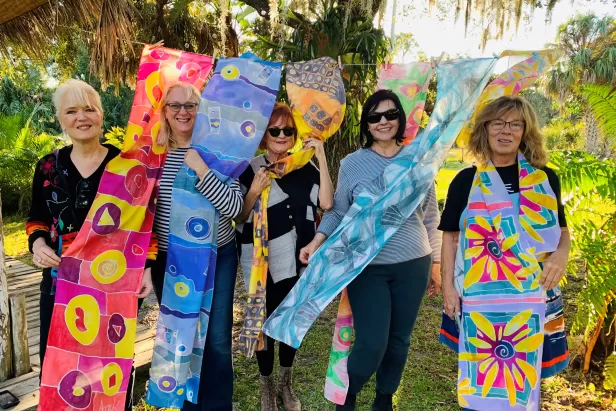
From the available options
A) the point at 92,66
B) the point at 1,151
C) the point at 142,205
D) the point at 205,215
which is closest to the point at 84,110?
the point at 142,205

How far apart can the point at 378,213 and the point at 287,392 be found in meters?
1.41

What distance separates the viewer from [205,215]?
2348mm

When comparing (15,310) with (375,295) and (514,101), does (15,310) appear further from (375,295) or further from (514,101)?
(514,101)

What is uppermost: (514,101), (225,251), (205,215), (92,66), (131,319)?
(92,66)

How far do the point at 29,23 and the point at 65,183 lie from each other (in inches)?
72.0

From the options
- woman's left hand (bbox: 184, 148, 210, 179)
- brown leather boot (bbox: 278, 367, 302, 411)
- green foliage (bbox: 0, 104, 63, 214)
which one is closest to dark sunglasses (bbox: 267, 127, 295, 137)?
woman's left hand (bbox: 184, 148, 210, 179)

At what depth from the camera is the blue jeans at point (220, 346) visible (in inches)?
95.7

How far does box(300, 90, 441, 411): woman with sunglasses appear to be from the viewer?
2309 mm

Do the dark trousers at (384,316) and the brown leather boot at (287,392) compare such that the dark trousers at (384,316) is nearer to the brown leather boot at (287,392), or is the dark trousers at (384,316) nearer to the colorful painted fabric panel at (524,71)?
the brown leather boot at (287,392)

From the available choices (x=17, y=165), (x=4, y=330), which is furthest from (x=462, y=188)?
(x=17, y=165)

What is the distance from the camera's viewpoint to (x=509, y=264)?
6.81ft

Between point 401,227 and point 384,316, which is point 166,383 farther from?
point 401,227

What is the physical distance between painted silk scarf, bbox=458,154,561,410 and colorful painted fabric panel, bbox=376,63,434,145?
93 cm

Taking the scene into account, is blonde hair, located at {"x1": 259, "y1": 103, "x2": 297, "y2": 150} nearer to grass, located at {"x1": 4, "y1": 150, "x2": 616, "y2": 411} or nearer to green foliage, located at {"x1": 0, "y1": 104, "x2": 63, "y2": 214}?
grass, located at {"x1": 4, "y1": 150, "x2": 616, "y2": 411}
